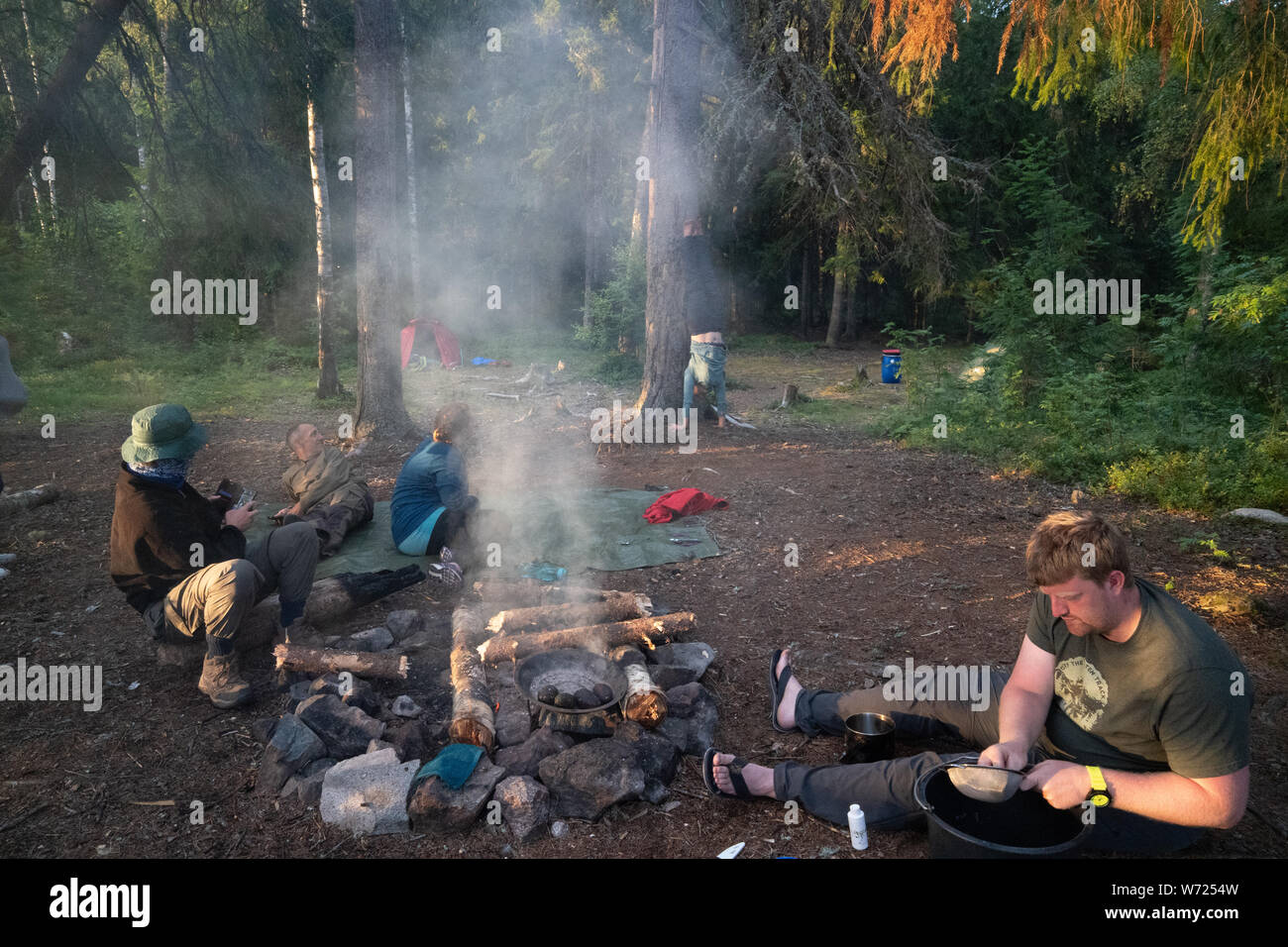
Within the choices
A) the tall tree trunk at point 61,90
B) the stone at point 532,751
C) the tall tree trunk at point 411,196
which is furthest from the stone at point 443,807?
the tall tree trunk at point 411,196

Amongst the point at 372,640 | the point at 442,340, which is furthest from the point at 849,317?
the point at 372,640

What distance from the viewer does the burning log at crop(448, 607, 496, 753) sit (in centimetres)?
317

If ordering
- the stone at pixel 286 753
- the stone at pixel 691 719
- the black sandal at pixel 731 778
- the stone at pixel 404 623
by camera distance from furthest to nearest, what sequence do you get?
the stone at pixel 404 623, the stone at pixel 691 719, the stone at pixel 286 753, the black sandal at pixel 731 778

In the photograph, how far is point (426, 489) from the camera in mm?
5449

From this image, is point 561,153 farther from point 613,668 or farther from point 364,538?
point 613,668

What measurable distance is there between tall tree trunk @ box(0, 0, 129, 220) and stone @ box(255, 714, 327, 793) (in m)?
6.26

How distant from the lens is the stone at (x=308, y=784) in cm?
292

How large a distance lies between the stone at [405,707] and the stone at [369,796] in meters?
0.49

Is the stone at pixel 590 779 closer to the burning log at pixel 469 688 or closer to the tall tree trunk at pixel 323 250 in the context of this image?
the burning log at pixel 469 688

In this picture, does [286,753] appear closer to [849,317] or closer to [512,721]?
[512,721]

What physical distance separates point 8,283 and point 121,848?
13388 mm

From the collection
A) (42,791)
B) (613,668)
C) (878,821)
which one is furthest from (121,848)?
(878,821)

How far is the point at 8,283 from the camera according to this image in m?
12.4
